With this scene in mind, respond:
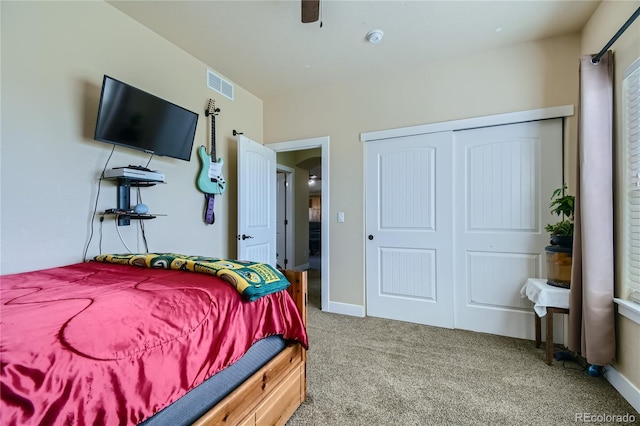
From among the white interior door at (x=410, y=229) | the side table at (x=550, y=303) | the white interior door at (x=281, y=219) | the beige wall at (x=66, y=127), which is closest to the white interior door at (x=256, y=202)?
the beige wall at (x=66, y=127)

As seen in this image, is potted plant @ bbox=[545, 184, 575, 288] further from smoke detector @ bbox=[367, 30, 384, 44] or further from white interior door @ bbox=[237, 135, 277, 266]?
white interior door @ bbox=[237, 135, 277, 266]

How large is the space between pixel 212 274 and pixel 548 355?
2381mm

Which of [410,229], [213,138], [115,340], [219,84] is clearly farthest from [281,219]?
[115,340]

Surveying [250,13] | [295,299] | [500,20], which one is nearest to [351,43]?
[250,13]

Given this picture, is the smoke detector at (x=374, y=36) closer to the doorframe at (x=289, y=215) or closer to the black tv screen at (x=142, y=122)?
the black tv screen at (x=142, y=122)

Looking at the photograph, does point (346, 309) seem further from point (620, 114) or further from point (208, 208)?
point (620, 114)

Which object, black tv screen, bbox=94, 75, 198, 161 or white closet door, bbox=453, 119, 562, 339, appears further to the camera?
white closet door, bbox=453, 119, 562, 339

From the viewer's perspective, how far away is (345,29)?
7.64 feet

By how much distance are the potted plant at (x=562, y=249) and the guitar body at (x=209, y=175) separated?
294 centimetres

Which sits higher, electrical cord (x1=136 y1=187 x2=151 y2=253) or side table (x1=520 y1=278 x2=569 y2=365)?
electrical cord (x1=136 y1=187 x2=151 y2=253)

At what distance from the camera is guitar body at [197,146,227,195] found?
2764 mm

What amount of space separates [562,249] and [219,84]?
11.2 ft

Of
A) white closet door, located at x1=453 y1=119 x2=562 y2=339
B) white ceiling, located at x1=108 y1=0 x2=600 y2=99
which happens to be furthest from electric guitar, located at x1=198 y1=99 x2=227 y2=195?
white closet door, located at x1=453 y1=119 x2=562 y2=339

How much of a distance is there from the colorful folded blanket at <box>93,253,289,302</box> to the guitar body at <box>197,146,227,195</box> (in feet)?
3.78
